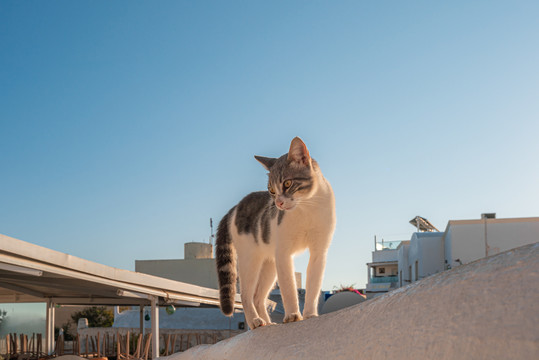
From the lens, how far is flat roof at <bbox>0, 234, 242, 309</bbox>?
21.1 ft

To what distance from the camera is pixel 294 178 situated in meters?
2.48

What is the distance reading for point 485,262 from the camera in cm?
93

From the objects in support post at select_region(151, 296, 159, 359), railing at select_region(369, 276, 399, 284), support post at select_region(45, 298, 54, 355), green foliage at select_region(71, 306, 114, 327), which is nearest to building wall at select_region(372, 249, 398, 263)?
railing at select_region(369, 276, 399, 284)

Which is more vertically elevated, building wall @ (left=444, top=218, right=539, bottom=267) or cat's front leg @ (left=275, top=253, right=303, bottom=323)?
building wall @ (left=444, top=218, right=539, bottom=267)

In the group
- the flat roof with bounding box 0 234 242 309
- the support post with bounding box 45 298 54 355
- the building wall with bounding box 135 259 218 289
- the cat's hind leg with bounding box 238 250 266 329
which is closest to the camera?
the cat's hind leg with bounding box 238 250 266 329

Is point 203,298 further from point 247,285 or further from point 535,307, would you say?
point 535,307

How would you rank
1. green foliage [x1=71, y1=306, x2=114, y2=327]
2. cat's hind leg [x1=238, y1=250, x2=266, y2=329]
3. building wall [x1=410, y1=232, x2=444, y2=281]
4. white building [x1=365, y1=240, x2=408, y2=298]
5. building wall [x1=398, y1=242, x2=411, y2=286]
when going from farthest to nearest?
white building [x1=365, y1=240, x2=408, y2=298]
green foliage [x1=71, y1=306, x2=114, y2=327]
building wall [x1=398, y1=242, x2=411, y2=286]
building wall [x1=410, y1=232, x2=444, y2=281]
cat's hind leg [x1=238, y1=250, x2=266, y2=329]

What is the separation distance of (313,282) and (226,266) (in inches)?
32.0

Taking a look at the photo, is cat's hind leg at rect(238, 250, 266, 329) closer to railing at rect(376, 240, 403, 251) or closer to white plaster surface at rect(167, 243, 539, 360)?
white plaster surface at rect(167, 243, 539, 360)

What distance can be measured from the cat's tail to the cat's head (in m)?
0.80

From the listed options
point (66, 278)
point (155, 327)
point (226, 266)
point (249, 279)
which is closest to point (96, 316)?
point (155, 327)

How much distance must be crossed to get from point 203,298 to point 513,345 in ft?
42.3

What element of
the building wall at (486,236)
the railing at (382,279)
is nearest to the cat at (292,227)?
the building wall at (486,236)

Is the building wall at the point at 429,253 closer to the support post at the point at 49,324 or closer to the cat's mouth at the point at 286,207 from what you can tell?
the support post at the point at 49,324
